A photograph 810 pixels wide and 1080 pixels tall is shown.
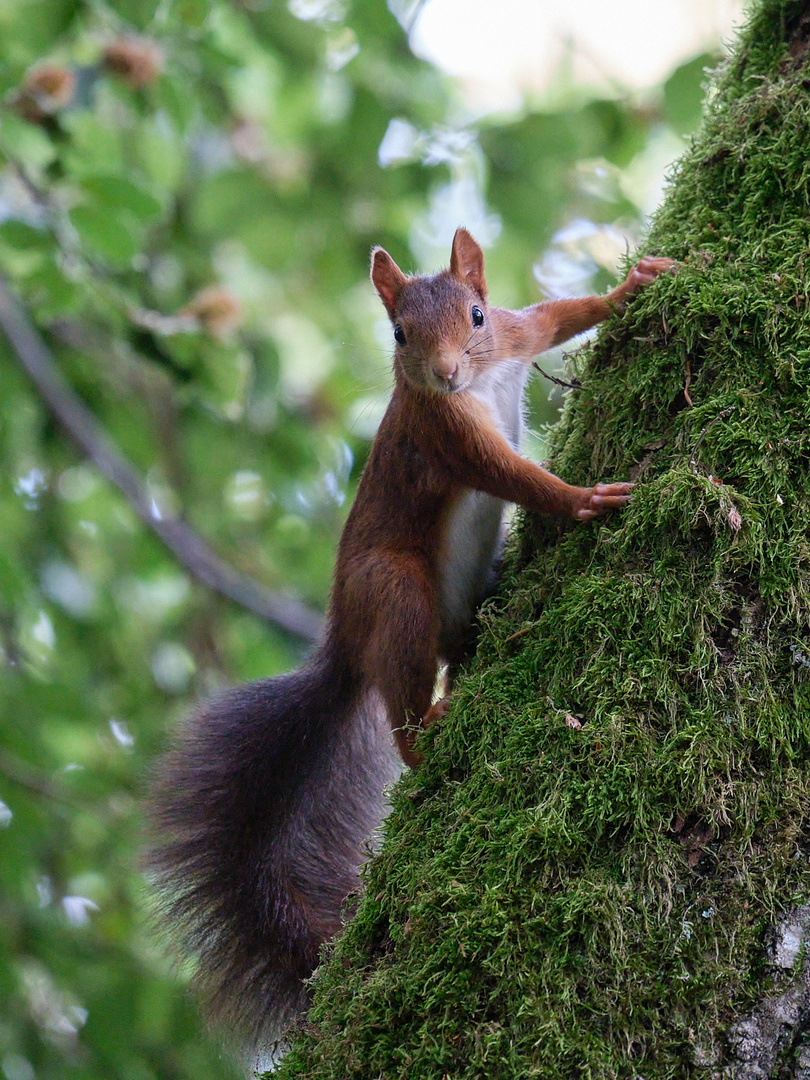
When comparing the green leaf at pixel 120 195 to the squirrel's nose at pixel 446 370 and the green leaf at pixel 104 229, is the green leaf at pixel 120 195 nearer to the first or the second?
the green leaf at pixel 104 229

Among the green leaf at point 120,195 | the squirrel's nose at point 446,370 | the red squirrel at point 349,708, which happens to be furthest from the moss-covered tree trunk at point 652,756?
the green leaf at point 120,195

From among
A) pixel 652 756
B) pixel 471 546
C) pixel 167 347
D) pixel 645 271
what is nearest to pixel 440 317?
pixel 471 546

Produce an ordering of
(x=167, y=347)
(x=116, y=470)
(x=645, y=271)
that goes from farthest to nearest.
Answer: (x=116, y=470)
(x=167, y=347)
(x=645, y=271)

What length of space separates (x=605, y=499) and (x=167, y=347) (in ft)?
6.23

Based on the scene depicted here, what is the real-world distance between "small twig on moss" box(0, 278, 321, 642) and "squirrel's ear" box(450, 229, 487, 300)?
1377 millimetres

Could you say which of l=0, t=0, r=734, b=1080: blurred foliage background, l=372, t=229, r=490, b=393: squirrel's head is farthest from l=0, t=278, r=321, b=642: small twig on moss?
l=372, t=229, r=490, b=393: squirrel's head

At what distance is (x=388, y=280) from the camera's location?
8.20 ft

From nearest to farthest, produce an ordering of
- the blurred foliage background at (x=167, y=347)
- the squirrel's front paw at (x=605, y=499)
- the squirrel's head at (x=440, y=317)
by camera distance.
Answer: the squirrel's front paw at (x=605, y=499) → the squirrel's head at (x=440, y=317) → the blurred foliage background at (x=167, y=347)

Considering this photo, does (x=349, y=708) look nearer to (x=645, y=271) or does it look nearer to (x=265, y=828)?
(x=265, y=828)

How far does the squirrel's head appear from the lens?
225 cm

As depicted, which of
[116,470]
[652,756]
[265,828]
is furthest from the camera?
[116,470]

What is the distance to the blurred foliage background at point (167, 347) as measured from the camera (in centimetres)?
283

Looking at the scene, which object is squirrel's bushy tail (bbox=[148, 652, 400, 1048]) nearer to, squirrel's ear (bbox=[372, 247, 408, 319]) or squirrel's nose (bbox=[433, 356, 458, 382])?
squirrel's nose (bbox=[433, 356, 458, 382])

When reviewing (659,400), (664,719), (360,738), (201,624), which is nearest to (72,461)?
(201,624)
